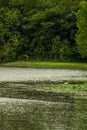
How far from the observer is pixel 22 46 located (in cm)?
10925

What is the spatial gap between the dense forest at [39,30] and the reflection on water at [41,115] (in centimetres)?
6883

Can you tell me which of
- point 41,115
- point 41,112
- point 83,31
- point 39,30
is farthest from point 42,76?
point 39,30

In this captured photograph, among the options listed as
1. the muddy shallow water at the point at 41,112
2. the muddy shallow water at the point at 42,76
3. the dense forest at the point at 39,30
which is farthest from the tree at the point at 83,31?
the muddy shallow water at the point at 41,112

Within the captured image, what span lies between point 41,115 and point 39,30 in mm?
82965

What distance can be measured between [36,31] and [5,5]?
10.9 m

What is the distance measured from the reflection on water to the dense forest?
68.8 m

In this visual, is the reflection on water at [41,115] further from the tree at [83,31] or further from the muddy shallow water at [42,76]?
the tree at [83,31]

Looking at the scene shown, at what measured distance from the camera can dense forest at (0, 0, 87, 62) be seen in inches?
4149

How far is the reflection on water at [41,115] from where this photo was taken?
24031 millimetres

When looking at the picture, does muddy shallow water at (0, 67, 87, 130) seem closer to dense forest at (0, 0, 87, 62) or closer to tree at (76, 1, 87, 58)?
A: tree at (76, 1, 87, 58)

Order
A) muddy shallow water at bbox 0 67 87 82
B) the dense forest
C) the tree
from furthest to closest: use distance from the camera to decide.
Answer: the dense forest
the tree
muddy shallow water at bbox 0 67 87 82

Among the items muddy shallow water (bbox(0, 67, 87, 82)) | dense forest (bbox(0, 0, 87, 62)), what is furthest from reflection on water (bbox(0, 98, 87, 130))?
dense forest (bbox(0, 0, 87, 62))

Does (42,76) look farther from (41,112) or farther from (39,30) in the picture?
(39,30)

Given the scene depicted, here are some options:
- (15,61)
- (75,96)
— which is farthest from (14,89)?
(15,61)
